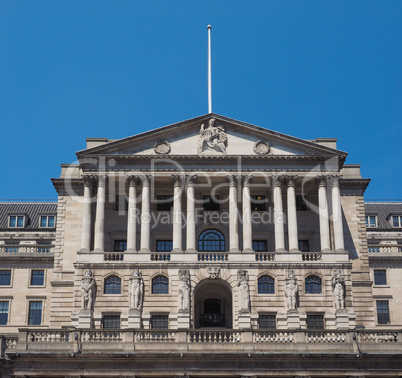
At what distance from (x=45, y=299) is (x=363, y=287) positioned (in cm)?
3900

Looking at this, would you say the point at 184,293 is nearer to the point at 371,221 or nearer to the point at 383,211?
the point at 371,221

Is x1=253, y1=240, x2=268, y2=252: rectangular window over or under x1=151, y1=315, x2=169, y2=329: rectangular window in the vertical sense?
over

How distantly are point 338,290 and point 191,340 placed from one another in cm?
1571

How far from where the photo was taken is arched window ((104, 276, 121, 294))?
64.3 metres

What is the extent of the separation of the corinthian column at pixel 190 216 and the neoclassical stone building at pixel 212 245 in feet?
0.38

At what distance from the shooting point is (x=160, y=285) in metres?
64.4

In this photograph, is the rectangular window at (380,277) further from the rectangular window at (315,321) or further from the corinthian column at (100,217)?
the corinthian column at (100,217)

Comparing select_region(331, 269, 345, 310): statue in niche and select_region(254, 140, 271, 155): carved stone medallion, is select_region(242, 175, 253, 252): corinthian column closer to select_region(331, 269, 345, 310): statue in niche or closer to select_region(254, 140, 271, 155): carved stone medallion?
select_region(254, 140, 271, 155): carved stone medallion

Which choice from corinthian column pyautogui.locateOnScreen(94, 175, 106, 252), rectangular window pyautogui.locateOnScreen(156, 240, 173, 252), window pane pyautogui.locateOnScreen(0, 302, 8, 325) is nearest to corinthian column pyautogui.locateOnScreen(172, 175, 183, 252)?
rectangular window pyautogui.locateOnScreen(156, 240, 173, 252)

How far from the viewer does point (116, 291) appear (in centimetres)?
6431

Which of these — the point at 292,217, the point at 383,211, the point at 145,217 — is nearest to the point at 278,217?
the point at 292,217

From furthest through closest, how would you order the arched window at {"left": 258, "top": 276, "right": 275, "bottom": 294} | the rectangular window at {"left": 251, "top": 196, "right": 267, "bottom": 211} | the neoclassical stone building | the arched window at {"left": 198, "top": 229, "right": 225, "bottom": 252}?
the rectangular window at {"left": 251, "top": 196, "right": 267, "bottom": 211}
the arched window at {"left": 198, "top": 229, "right": 225, "bottom": 252}
the arched window at {"left": 258, "top": 276, "right": 275, "bottom": 294}
the neoclassical stone building

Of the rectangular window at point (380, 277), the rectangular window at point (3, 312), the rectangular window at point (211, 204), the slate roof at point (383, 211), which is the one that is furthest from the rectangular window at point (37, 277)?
the slate roof at point (383, 211)

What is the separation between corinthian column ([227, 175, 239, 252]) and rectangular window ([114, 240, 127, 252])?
36.5ft
